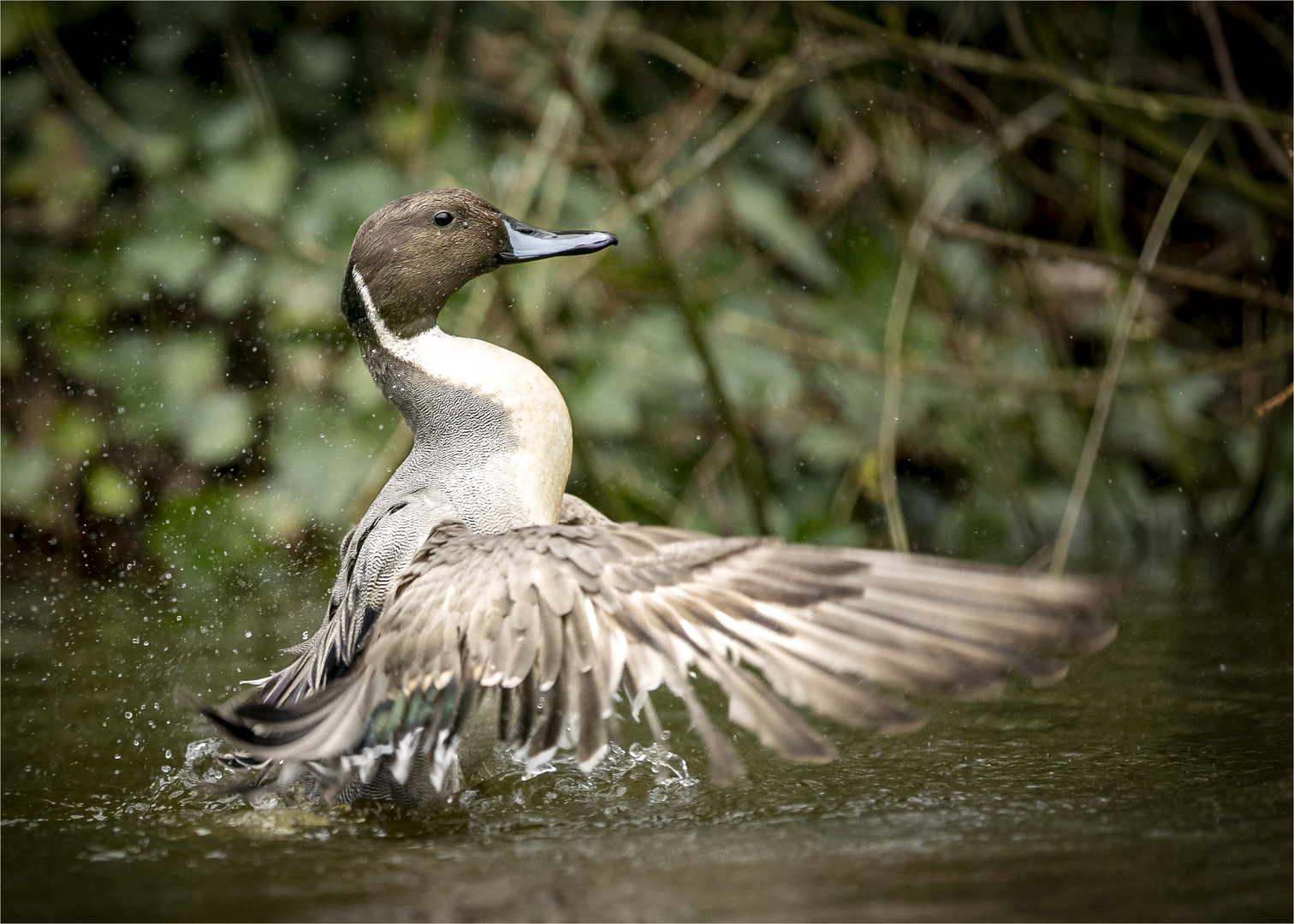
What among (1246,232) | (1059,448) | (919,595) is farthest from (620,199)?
(919,595)

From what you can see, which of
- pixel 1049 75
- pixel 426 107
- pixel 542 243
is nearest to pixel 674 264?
pixel 426 107

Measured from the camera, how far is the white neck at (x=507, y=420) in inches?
116

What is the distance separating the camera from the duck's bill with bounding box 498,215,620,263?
10.8 feet

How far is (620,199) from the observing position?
5.60m

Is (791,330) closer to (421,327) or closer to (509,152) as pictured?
(509,152)

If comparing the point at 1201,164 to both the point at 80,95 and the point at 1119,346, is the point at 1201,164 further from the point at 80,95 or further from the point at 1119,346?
the point at 80,95

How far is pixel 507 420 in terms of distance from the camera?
3027 millimetres

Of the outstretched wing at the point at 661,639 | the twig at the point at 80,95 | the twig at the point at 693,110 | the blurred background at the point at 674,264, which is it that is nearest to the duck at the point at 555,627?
the outstretched wing at the point at 661,639

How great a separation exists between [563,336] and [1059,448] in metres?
2.02

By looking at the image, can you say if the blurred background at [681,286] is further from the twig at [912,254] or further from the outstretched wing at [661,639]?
the outstretched wing at [661,639]

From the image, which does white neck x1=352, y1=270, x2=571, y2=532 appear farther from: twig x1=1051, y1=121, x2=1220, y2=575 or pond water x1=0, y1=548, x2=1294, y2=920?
twig x1=1051, y1=121, x2=1220, y2=575

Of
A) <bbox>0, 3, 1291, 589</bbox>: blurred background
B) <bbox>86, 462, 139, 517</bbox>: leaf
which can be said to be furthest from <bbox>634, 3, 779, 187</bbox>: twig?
<bbox>86, 462, 139, 517</bbox>: leaf

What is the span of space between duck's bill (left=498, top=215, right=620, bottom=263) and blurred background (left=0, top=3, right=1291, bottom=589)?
1696 millimetres

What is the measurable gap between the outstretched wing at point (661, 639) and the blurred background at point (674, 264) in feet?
8.38
